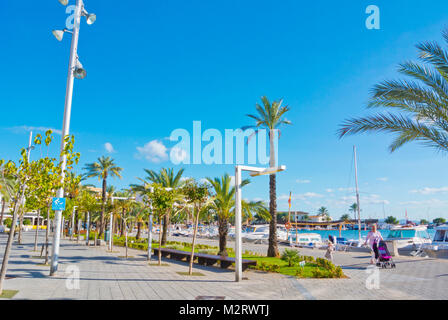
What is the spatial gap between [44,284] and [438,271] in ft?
51.4

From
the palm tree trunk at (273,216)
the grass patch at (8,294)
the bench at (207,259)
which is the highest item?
the palm tree trunk at (273,216)

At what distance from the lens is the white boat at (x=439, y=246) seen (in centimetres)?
2319

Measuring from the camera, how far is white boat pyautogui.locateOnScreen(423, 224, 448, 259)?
76.1 ft

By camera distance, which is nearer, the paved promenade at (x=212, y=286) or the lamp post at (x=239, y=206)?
the paved promenade at (x=212, y=286)

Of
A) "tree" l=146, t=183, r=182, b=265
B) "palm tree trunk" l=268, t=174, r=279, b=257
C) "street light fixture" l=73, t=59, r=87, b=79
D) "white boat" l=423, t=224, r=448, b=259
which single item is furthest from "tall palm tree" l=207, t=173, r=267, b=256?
"white boat" l=423, t=224, r=448, b=259

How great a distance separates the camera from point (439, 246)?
26312 mm

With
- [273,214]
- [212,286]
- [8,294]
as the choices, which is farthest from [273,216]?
[8,294]

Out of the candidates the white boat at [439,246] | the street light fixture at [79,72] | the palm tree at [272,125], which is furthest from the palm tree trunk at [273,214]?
the street light fixture at [79,72]

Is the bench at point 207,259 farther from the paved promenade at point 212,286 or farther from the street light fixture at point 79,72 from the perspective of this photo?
the street light fixture at point 79,72

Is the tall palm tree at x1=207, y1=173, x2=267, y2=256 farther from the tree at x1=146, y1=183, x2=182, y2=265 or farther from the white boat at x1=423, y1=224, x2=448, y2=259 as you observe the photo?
the white boat at x1=423, y1=224, x2=448, y2=259

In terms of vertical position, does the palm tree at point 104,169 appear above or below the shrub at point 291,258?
above

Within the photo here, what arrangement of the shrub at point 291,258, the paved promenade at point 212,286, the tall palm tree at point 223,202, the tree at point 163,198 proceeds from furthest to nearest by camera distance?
the tall palm tree at point 223,202
the tree at point 163,198
the shrub at point 291,258
the paved promenade at point 212,286
